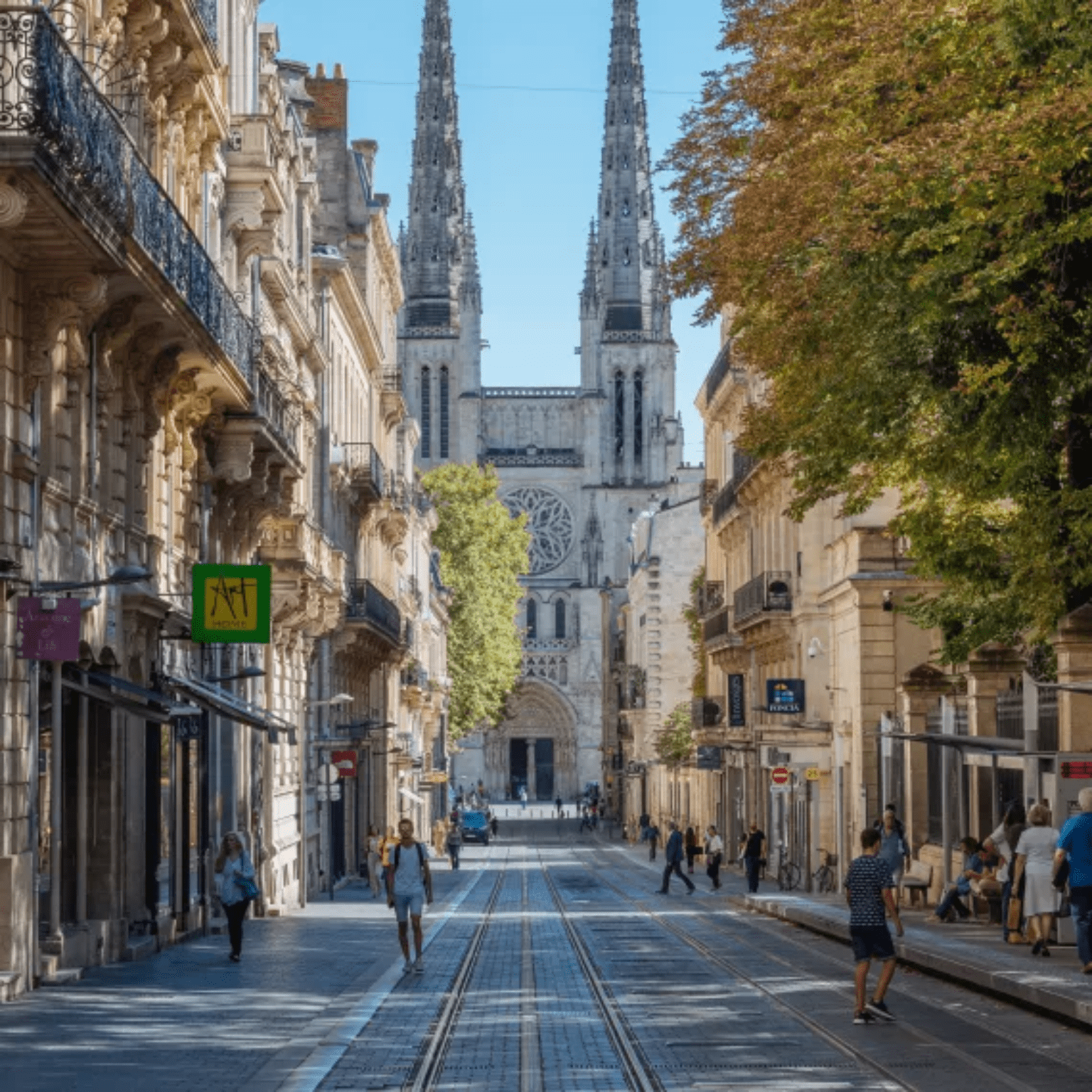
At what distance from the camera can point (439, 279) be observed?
6107 inches

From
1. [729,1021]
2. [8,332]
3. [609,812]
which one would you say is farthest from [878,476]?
[609,812]

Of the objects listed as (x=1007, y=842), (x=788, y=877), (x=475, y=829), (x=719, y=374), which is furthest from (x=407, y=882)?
(x=475, y=829)

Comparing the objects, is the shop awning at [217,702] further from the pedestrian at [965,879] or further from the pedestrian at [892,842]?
the pedestrian at [965,879]

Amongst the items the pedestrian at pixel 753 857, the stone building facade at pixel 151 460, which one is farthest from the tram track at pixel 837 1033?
the pedestrian at pixel 753 857

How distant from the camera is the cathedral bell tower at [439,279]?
15050cm

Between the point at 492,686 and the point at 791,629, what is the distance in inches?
2006

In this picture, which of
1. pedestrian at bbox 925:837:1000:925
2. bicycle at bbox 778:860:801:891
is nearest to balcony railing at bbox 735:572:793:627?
bicycle at bbox 778:860:801:891

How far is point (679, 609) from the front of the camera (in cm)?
9650

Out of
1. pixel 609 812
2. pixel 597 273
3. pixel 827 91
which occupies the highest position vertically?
pixel 597 273

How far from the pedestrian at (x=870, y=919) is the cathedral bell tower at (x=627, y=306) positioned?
133 meters

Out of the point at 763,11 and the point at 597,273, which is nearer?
the point at 763,11

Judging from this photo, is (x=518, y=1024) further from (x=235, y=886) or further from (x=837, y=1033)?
(x=235, y=886)

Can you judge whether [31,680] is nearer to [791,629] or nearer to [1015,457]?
[1015,457]

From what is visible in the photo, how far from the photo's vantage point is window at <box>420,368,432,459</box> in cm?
15000
